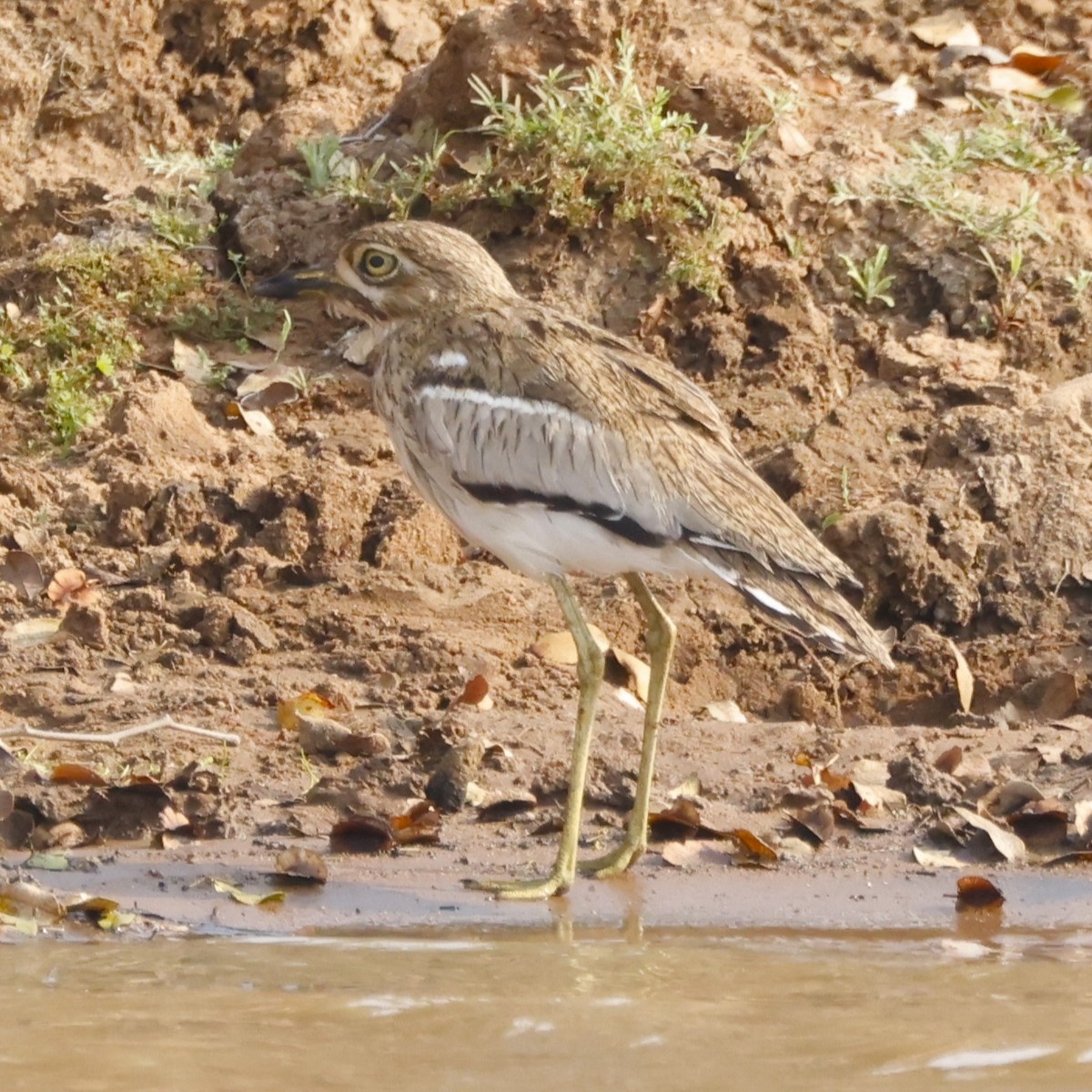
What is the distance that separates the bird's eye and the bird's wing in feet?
0.95

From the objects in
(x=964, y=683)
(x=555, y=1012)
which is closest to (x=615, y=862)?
(x=555, y=1012)

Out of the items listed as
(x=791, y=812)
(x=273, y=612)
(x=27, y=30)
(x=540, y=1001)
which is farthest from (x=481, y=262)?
(x=27, y=30)

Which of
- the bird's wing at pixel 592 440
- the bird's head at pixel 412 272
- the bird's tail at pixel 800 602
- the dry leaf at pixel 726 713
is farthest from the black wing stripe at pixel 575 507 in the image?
the dry leaf at pixel 726 713

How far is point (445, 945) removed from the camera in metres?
4.27

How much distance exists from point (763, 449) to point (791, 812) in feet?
5.84

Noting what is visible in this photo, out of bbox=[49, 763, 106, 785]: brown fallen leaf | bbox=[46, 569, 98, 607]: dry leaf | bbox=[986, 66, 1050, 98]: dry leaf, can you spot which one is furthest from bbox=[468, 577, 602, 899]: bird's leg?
bbox=[986, 66, 1050, 98]: dry leaf

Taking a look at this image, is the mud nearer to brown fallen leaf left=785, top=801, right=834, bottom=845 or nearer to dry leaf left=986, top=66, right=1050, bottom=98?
brown fallen leaf left=785, top=801, right=834, bottom=845

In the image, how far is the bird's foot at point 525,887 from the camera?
459 cm

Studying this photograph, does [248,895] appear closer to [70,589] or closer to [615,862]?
[615,862]

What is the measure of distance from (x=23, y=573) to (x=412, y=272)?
1544mm

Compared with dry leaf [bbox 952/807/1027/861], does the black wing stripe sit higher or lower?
higher

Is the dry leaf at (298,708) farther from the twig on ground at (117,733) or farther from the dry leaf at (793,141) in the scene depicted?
the dry leaf at (793,141)

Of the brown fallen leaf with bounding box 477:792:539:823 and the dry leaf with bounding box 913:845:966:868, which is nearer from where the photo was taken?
the dry leaf with bounding box 913:845:966:868

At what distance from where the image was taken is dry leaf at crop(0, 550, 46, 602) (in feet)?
19.6
